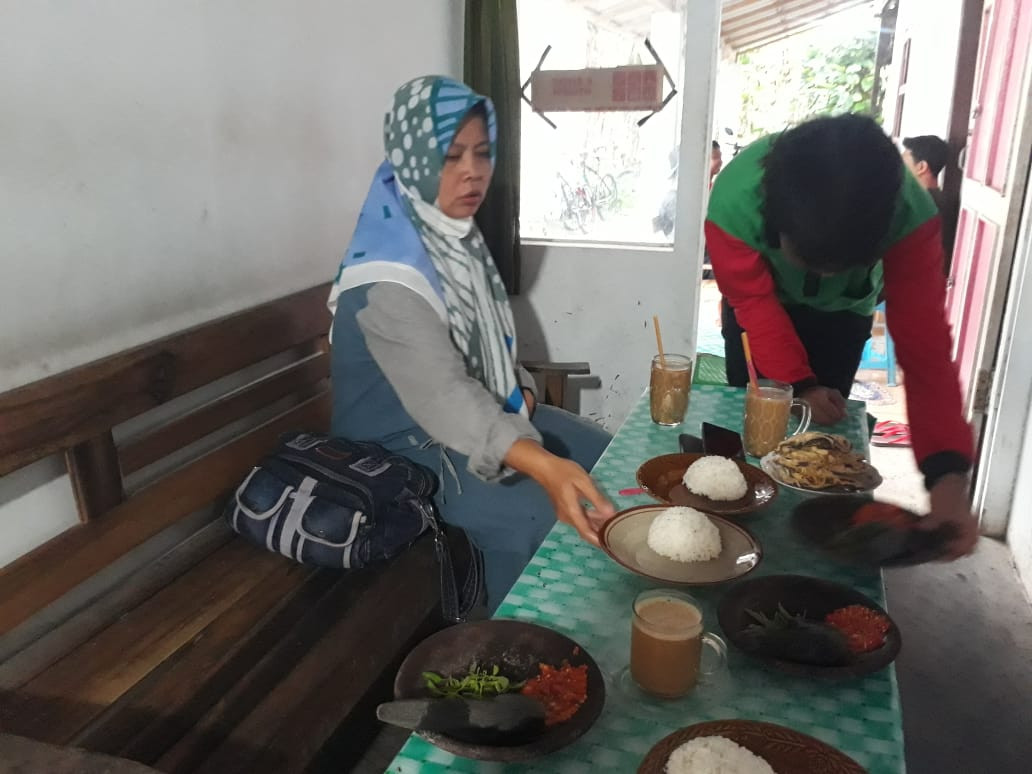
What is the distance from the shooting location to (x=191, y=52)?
1.70 meters

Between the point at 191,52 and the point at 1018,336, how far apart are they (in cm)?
254

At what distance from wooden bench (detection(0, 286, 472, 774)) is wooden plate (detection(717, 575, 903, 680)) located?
75cm

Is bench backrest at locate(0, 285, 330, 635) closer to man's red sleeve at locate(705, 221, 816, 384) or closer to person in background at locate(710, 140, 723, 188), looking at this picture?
man's red sleeve at locate(705, 221, 816, 384)

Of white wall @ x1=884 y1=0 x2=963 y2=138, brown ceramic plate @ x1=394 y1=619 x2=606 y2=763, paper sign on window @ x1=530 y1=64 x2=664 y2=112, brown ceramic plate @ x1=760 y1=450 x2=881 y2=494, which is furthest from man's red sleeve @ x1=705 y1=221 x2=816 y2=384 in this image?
white wall @ x1=884 y1=0 x2=963 y2=138

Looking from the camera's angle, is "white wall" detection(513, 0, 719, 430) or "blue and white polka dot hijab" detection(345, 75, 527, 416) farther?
"white wall" detection(513, 0, 719, 430)

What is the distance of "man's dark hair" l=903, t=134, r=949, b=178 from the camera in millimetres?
3342

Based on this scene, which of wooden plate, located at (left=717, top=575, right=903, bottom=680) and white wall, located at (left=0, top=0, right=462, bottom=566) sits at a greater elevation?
white wall, located at (left=0, top=0, right=462, bottom=566)

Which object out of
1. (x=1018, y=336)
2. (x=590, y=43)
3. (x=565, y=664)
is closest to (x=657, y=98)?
(x=590, y=43)

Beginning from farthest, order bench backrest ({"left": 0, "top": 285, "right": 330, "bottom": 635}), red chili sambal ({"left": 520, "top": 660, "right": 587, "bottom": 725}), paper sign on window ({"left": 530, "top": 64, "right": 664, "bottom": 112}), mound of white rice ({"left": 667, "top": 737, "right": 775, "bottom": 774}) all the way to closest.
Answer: paper sign on window ({"left": 530, "top": 64, "right": 664, "bottom": 112}), bench backrest ({"left": 0, "top": 285, "right": 330, "bottom": 635}), red chili sambal ({"left": 520, "top": 660, "right": 587, "bottom": 725}), mound of white rice ({"left": 667, "top": 737, "right": 775, "bottom": 774})

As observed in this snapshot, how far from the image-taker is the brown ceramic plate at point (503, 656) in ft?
2.54

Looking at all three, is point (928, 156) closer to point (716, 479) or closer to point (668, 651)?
point (716, 479)

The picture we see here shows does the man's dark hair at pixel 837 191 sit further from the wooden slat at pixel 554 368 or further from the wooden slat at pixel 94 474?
the wooden slat at pixel 94 474

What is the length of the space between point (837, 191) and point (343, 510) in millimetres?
1090

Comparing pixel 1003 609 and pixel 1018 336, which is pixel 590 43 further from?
pixel 1003 609
